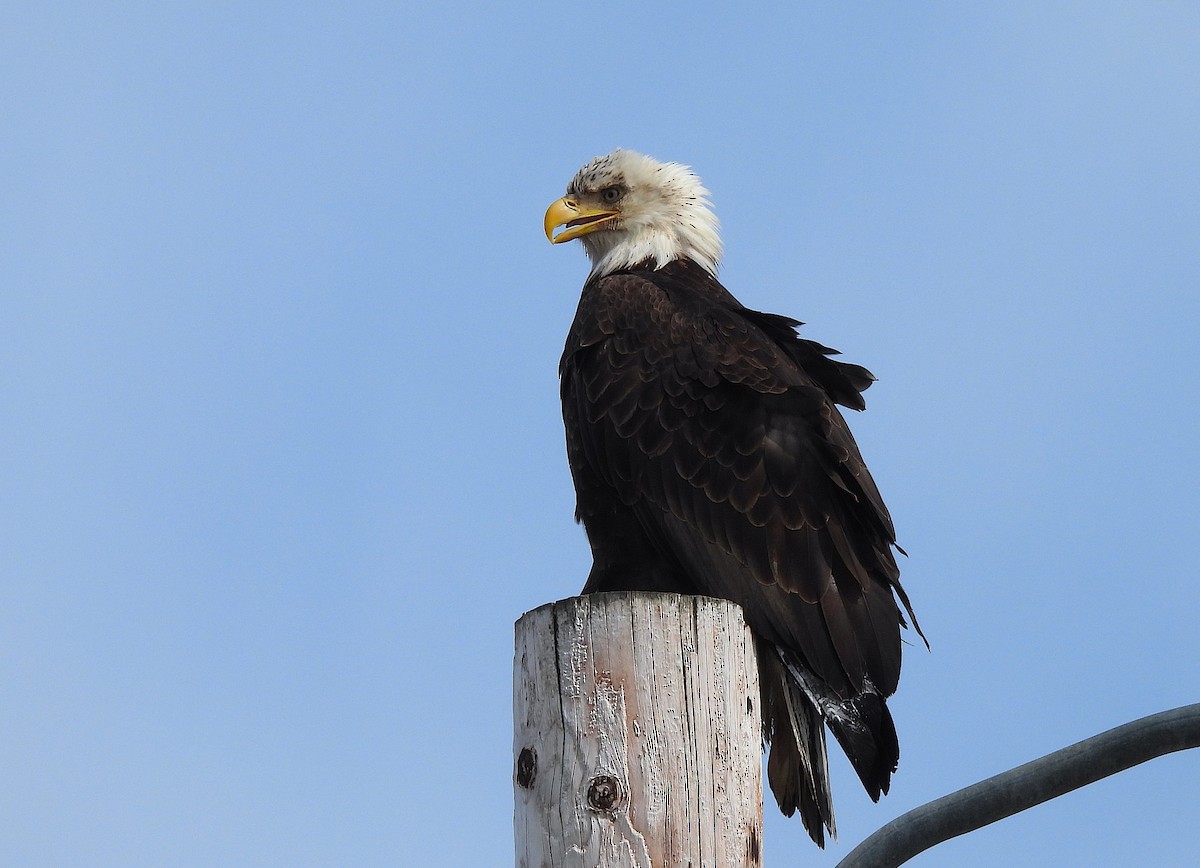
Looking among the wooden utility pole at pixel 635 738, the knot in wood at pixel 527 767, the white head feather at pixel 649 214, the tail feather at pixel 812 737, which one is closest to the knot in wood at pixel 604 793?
the wooden utility pole at pixel 635 738

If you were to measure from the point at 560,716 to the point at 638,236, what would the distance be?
3984 millimetres

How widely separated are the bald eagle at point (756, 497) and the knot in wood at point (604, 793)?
1847 mm

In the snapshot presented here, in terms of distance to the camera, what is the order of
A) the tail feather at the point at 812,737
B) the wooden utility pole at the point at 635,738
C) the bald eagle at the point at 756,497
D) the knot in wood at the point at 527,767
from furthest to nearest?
the bald eagle at the point at 756,497
the tail feather at the point at 812,737
the knot in wood at the point at 527,767
the wooden utility pole at the point at 635,738

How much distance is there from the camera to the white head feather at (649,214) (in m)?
6.67

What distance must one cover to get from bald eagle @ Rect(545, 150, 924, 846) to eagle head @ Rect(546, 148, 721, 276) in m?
0.67

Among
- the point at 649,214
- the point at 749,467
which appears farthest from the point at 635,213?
the point at 749,467

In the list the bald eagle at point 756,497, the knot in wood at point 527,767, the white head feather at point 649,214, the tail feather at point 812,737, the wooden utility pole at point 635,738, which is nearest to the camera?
the wooden utility pole at point 635,738

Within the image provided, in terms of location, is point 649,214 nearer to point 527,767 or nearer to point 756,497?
point 756,497

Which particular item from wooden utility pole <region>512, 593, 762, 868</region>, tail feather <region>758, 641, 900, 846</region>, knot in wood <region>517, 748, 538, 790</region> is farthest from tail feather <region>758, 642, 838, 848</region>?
knot in wood <region>517, 748, 538, 790</region>

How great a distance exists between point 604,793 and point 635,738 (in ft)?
0.44

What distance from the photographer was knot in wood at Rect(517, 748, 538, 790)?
121 inches

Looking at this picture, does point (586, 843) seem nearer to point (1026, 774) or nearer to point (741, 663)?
point (741, 663)

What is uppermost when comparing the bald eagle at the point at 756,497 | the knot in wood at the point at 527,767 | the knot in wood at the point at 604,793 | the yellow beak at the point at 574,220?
the yellow beak at the point at 574,220

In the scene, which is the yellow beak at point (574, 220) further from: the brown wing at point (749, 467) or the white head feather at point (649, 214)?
the brown wing at point (749, 467)
